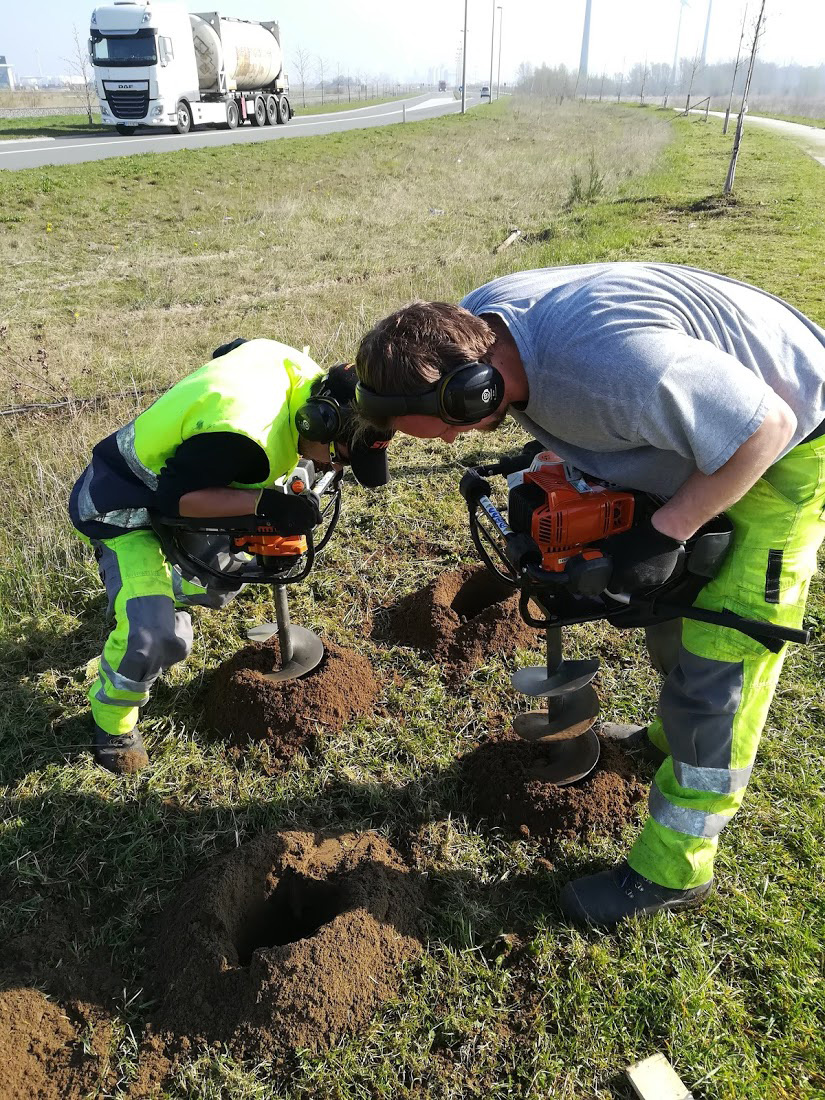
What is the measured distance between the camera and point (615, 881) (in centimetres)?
235

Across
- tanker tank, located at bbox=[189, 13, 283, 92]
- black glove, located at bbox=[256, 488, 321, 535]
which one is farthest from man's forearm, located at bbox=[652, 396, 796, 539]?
tanker tank, located at bbox=[189, 13, 283, 92]

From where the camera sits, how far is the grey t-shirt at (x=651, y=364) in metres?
1.62

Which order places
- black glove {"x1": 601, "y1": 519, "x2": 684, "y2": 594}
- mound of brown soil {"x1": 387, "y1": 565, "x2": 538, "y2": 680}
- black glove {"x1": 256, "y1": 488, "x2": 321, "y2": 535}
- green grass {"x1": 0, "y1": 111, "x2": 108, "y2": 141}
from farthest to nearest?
green grass {"x1": 0, "y1": 111, "x2": 108, "y2": 141}, mound of brown soil {"x1": 387, "y1": 565, "x2": 538, "y2": 680}, black glove {"x1": 256, "y1": 488, "x2": 321, "y2": 535}, black glove {"x1": 601, "y1": 519, "x2": 684, "y2": 594}

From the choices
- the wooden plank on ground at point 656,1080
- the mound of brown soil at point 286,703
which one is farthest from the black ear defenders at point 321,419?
the wooden plank on ground at point 656,1080

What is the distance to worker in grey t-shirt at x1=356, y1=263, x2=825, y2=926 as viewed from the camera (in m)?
1.65

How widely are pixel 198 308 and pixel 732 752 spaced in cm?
849

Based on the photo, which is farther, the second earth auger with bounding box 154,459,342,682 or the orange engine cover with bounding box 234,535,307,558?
the orange engine cover with bounding box 234,535,307,558

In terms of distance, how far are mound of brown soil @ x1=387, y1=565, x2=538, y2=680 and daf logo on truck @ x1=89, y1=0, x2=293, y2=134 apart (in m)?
23.3

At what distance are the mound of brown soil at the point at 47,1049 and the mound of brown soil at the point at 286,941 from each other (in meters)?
0.18

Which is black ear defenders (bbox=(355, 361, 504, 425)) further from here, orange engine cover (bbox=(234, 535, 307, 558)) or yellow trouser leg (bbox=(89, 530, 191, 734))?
yellow trouser leg (bbox=(89, 530, 191, 734))

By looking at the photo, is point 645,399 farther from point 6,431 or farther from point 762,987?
point 6,431

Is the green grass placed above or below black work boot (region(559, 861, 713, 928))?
above

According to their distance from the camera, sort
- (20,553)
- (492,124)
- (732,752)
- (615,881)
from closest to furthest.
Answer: (732,752)
(615,881)
(20,553)
(492,124)

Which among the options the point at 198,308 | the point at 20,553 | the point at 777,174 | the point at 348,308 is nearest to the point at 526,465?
the point at 20,553
